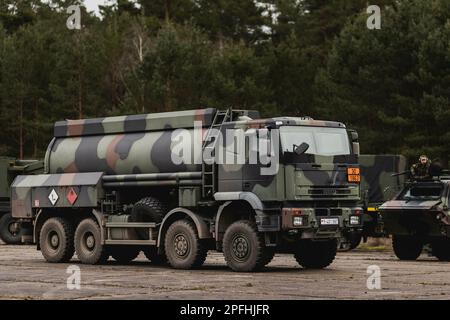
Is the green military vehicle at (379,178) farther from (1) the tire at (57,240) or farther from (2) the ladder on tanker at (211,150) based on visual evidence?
(2) the ladder on tanker at (211,150)

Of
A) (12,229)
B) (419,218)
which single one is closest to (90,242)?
(419,218)

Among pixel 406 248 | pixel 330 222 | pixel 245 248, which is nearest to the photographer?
pixel 245 248

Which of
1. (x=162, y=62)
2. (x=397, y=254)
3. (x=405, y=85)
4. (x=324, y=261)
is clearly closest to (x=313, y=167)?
(x=324, y=261)

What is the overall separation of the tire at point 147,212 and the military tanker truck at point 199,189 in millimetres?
26

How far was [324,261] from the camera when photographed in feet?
69.5

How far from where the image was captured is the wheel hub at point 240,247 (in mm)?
19609

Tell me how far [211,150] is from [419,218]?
5.91 metres

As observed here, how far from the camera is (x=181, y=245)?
68.5 feet

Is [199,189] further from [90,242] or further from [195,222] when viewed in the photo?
[90,242]

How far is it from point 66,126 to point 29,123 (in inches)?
1420

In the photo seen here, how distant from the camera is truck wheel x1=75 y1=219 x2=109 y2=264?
74.3 feet

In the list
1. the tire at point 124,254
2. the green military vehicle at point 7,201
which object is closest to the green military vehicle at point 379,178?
the tire at point 124,254
